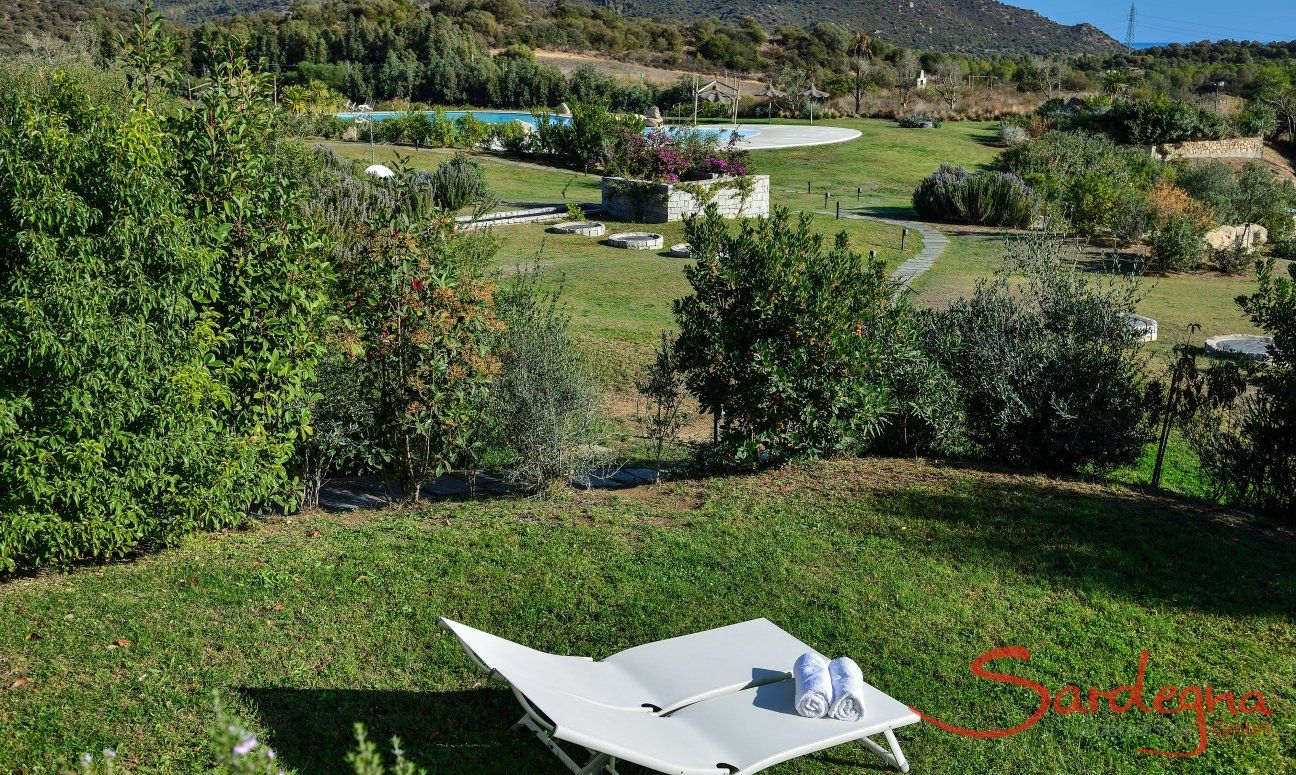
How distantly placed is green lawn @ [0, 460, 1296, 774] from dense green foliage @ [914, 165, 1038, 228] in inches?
604

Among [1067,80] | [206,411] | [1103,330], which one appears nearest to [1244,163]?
[1067,80]

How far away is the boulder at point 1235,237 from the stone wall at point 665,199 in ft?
27.2

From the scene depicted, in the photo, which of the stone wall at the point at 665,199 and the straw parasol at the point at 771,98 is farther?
the straw parasol at the point at 771,98

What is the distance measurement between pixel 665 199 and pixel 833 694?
16889 millimetres

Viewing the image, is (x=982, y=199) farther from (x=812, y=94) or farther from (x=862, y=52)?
(x=862, y=52)

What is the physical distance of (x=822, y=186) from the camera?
25578 millimetres

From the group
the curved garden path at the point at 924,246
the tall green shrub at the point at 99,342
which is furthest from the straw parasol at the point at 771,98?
the tall green shrub at the point at 99,342

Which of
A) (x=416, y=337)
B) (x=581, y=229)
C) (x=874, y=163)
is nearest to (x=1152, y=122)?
(x=874, y=163)

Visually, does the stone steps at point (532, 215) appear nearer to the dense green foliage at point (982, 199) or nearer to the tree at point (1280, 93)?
the dense green foliage at point (982, 199)

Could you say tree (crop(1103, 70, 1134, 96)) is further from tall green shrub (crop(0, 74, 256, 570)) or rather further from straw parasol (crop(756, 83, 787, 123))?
tall green shrub (crop(0, 74, 256, 570))

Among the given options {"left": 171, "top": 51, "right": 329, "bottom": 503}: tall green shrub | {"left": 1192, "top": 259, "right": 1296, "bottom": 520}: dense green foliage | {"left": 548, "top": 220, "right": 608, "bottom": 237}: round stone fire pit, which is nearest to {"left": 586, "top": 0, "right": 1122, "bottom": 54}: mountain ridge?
{"left": 548, "top": 220, "right": 608, "bottom": 237}: round stone fire pit

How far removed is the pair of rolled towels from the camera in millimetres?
3838

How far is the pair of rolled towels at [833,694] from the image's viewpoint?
151 inches

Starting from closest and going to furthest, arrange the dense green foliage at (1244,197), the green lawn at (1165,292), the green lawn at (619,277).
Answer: the green lawn at (619,277), the green lawn at (1165,292), the dense green foliage at (1244,197)
